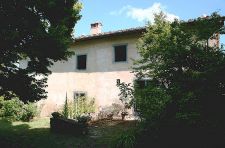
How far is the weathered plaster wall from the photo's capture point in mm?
18453

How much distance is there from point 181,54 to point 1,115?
13996 mm

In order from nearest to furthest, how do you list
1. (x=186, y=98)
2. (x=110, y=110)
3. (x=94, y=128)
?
(x=186, y=98)
(x=94, y=128)
(x=110, y=110)

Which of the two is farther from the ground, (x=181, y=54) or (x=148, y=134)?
(x=181, y=54)

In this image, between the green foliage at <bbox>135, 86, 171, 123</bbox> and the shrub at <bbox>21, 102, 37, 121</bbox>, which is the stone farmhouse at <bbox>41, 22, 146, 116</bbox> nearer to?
the shrub at <bbox>21, 102, 37, 121</bbox>

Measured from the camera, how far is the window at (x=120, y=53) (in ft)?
61.1

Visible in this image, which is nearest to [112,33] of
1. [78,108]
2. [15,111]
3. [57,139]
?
[78,108]

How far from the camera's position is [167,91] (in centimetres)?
888

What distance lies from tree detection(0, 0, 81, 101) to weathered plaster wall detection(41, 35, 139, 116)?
8185 millimetres

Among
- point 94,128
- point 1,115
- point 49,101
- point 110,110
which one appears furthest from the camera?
point 49,101

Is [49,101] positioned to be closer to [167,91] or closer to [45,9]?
[45,9]

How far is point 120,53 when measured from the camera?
739 inches

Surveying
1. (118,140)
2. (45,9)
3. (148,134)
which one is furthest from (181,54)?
(45,9)

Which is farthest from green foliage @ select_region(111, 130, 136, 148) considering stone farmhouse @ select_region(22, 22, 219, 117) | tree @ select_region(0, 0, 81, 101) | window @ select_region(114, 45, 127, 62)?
window @ select_region(114, 45, 127, 62)

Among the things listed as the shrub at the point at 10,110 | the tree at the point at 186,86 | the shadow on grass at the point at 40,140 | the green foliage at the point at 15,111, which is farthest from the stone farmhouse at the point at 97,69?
the tree at the point at 186,86
